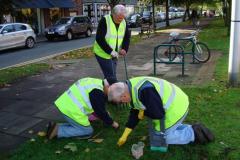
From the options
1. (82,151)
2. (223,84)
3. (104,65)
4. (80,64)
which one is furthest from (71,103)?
(80,64)

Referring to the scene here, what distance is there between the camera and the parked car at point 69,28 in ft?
A: 87.1

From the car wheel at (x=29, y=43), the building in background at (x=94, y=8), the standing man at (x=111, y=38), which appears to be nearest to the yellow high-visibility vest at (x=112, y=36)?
the standing man at (x=111, y=38)

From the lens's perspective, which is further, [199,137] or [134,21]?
[134,21]

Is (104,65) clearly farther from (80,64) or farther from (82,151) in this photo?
(80,64)

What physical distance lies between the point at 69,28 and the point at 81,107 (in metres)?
22.6

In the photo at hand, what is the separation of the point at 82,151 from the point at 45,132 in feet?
2.95

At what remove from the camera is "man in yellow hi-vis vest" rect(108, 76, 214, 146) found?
14.4 feet

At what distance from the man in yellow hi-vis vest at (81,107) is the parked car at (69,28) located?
21.7 meters

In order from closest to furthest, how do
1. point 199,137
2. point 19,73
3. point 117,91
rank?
point 117,91
point 199,137
point 19,73

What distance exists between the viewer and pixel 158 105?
4.46 meters

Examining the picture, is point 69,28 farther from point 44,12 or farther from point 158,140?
point 158,140

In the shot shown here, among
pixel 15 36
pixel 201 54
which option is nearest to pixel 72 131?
pixel 201 54

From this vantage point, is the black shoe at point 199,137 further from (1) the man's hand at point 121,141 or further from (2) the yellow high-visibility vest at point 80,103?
(2) the yellow high-visibility vest at point 80,103

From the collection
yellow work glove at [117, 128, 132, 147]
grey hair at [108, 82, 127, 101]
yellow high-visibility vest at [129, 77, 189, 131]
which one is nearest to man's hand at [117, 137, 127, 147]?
yellow work glove at [117, 128, 132, 147]
